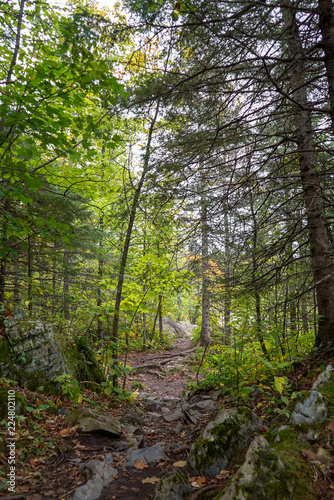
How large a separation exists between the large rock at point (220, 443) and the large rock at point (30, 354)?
128 inches

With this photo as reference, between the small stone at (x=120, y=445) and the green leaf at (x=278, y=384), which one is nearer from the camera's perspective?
the green leaf at (x=278, y=384)

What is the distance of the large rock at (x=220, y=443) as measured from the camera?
2.78 meters

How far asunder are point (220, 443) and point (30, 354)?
3699 mm

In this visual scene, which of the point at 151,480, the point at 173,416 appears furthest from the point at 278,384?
the point at 173,416

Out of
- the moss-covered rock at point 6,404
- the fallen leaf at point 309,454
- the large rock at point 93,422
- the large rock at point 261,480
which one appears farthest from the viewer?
the large rock at point 93,422

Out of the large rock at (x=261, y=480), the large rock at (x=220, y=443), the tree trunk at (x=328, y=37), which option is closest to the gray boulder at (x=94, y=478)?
the large rock at (x=220, y=443)

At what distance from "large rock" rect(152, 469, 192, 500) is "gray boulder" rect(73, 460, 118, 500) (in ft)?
2.27

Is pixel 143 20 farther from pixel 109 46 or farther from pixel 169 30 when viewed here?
pixel 109 46

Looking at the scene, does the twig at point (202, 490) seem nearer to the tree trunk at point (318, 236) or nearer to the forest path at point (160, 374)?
the tree trunk at point (318, 236)

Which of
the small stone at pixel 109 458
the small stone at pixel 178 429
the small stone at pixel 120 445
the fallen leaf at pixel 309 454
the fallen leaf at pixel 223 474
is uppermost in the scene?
the fallen leaf at pixel 309 454

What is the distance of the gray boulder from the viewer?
2572 millimetres

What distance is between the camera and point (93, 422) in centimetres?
413

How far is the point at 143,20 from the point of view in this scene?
12.1 feet

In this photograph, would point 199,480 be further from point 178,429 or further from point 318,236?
point 318,236
